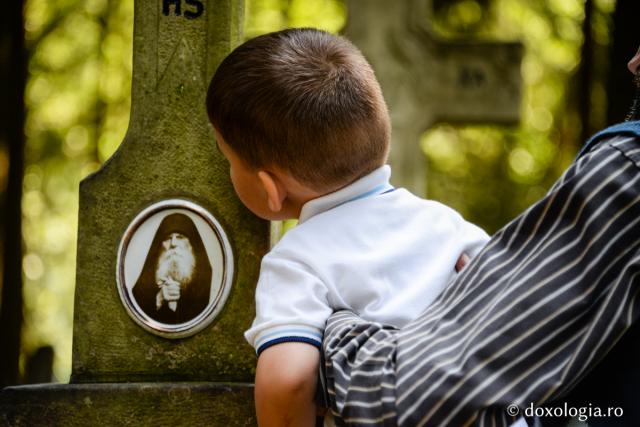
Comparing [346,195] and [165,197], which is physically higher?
[346,195]

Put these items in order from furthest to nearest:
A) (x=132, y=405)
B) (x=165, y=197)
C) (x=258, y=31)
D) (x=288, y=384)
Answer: (x=258, y=31) < (x=165, y=197) < (x=132, y=405) < (x=288, y=384)

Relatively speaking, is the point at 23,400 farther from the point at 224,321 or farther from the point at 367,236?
the point at 367,236

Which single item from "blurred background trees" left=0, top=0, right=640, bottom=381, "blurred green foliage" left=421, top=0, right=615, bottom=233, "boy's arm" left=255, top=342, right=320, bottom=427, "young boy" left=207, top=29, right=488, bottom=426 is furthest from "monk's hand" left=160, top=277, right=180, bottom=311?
"blurred green foliage" left=421, top=0, right=615, bottom=233

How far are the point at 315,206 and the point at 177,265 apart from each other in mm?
647

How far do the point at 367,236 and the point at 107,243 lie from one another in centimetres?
94

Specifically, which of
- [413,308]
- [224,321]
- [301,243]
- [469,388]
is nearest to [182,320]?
[224,321]

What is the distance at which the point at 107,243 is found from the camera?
2311 mm

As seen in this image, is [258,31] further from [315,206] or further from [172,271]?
[315,206]

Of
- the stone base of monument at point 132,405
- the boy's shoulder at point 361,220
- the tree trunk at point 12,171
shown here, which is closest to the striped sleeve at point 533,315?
the boy's shoulder at point 361,220

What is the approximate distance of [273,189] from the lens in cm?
178

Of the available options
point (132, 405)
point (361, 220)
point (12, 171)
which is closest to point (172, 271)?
point (132, 405)

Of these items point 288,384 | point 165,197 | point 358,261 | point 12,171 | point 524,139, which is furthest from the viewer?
point 524,139

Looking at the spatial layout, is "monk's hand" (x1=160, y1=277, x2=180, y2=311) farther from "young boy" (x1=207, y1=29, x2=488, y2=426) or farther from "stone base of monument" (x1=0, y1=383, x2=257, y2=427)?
"young boy" (x1=207, y1=29, x2=488, y2=426)

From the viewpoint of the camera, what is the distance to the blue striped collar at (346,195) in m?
1.78
